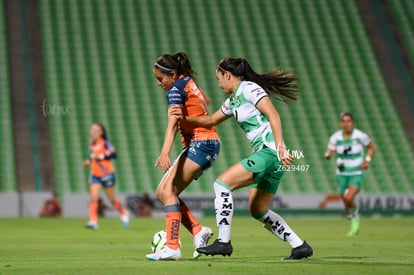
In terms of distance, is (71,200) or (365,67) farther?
(365,67)

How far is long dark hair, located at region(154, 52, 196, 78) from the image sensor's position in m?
10.2

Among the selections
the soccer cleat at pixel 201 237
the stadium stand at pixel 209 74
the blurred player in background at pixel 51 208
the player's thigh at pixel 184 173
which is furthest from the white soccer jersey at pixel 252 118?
the stadium stand at pixel 209 74

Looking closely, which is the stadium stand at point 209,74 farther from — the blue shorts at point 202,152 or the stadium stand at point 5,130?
the blue shorts at point 202,152

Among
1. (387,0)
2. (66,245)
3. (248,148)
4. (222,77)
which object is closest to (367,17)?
(387,0)

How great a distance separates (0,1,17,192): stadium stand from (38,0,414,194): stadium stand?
1.36 m

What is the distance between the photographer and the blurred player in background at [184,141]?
9.84 metres

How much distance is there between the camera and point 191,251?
1214 cm

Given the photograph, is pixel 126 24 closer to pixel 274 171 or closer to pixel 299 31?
pixel 299 31

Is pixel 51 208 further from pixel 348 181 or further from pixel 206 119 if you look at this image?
pixel 206 119

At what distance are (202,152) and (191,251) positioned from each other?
244cm

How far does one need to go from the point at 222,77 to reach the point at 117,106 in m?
20.9

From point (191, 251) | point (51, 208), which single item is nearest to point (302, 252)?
point (191, 251)

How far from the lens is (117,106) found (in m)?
30.7

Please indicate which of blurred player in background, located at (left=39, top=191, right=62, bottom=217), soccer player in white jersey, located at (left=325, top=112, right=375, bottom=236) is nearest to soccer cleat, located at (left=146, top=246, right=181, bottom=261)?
soccer player in white jersey, located at (left=325, top=112, right=375, bottom=236)
